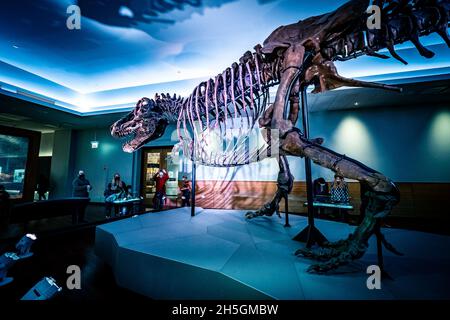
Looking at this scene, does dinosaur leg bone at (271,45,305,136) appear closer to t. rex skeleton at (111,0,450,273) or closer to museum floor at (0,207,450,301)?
t. rex skeleton at (111,0,450,273)

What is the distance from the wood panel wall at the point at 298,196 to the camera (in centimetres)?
544

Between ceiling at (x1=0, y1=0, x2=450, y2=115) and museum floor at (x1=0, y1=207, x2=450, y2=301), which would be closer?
museum floor at (x1=0, y1=207, x2=450, y2=301)

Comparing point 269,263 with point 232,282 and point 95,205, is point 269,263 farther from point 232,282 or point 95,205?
point 95,205

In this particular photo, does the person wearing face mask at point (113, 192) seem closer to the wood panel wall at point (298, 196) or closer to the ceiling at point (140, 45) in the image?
the wood panel wall at point (298, 196)

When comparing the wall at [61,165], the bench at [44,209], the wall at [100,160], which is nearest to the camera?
the bench at [44,209]

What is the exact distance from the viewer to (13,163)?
26.5 ft

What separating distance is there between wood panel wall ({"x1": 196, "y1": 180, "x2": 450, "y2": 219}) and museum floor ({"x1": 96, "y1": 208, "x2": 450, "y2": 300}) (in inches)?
164

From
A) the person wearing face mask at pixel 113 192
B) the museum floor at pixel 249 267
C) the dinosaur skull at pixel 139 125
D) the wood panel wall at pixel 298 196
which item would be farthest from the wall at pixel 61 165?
the museum floor at pixel 249 267

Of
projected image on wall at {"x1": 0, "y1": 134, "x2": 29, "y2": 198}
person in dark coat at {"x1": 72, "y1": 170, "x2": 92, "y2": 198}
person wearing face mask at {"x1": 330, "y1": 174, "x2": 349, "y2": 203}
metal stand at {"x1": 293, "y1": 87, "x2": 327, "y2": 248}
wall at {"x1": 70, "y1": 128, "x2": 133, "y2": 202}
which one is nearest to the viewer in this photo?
metal stand at {"x1": 293, "y1": 87, "x2": 327, "y2": 248}

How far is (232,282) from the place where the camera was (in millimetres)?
1166

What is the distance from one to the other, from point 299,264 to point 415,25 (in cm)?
219

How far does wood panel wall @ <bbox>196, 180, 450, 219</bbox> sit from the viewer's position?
544 cm

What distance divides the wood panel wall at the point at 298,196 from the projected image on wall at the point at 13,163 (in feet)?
25.6

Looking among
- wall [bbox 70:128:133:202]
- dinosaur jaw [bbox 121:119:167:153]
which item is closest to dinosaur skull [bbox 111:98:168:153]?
dinosaur jaw [bbox 121:119:167:153]
